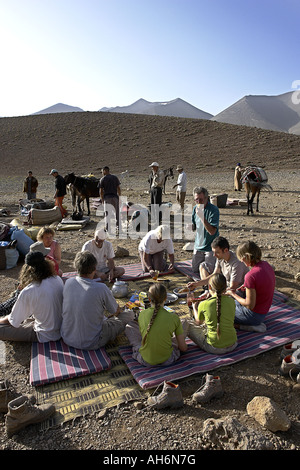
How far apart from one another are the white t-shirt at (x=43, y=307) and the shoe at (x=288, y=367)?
7.49 ft

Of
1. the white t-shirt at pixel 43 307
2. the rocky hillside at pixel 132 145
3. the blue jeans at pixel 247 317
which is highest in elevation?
the rocky hillside at pixel 132 145

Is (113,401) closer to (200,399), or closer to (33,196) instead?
(200,399)

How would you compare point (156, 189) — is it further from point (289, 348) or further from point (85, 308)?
point (289, 348)

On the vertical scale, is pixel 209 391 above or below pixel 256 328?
below

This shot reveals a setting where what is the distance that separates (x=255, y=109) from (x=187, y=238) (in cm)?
12348

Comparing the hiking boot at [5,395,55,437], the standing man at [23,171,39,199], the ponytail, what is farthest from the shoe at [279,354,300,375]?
the standing man at [23,171,39,199]

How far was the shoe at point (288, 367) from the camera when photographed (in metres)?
3.27

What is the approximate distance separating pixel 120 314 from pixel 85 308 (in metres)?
0.62

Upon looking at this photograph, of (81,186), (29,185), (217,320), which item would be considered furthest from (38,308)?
(29,185)

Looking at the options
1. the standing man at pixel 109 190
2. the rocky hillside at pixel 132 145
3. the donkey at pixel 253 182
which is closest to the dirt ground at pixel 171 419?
the standing man at pixel 109 190

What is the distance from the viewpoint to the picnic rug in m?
2.97

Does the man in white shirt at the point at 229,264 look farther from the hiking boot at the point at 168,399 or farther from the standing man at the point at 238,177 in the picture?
the standing man at the point at 238,177

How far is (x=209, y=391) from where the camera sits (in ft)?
9.78
